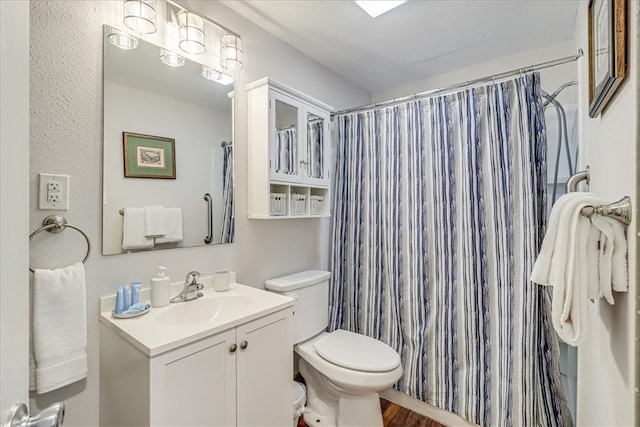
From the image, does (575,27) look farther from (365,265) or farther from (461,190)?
(365,265)

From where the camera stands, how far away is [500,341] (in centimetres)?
160

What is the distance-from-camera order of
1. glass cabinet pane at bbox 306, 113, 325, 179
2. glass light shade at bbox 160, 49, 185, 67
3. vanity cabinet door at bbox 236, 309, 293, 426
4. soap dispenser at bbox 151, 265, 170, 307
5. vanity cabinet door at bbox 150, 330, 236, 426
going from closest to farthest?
vanity cabinet door at bbox 150, 330, 236, 426
vanity cabinet door at bbox 236, 309, 293, 426
soap dispenser at bbox 151, 265, 170, 307
glass light shade at bbox 160, 49, 185, 67
glass cabinet pane at bbox 306, 113, 325, 179

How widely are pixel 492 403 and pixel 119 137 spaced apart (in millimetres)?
2272

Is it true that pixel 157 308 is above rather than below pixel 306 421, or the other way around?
above

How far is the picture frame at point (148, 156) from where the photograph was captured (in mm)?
1299

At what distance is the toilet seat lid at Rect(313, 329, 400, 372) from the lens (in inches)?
61.9

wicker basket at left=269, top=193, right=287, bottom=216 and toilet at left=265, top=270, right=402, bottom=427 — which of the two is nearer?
toilet at left=265, top=270, right=402, bottom=427

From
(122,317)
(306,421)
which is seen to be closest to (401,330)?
(306,421)

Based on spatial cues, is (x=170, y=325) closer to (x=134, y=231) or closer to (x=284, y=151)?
(x=134, y=231)

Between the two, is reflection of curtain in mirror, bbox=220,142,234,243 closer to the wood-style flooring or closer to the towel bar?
the wood-style flooring

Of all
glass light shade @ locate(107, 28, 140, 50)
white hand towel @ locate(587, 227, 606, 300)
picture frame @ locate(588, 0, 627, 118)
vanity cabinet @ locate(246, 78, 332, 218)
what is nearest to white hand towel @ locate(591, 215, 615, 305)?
white hand towel @ locate(587, 227, 606, 300)

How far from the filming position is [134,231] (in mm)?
1310

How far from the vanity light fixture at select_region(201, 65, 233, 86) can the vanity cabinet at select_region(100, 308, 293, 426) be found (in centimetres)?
125

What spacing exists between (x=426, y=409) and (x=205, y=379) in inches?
57.5
